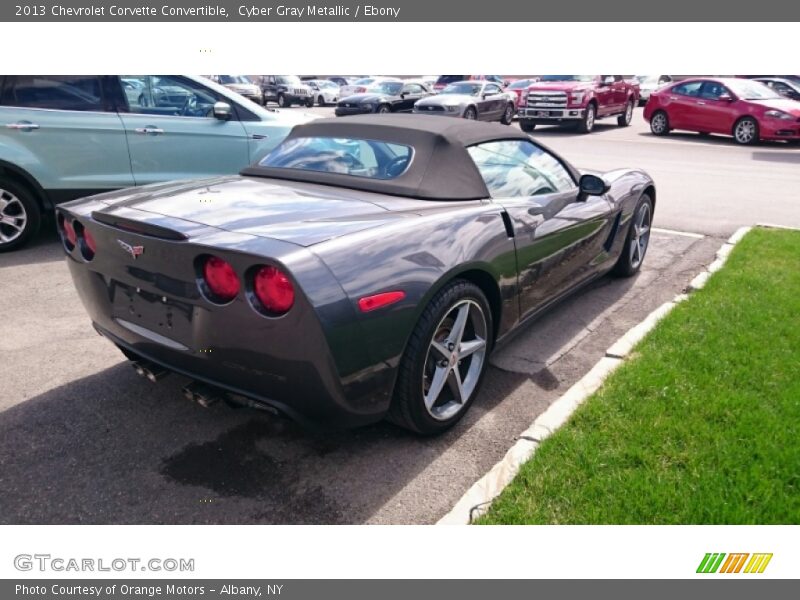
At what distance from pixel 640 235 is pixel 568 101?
543 inches

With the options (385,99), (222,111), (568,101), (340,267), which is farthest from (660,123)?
(340,267)

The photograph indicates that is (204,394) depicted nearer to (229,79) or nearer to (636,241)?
(636,241)

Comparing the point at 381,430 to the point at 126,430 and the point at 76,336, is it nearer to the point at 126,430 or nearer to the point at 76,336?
the point at 126,430

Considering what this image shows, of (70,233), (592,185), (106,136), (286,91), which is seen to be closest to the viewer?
(70,233)

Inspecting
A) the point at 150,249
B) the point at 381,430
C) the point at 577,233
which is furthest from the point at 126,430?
the point at 577,233

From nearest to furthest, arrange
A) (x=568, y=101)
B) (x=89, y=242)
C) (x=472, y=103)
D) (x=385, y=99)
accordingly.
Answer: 1. (x=89, y=242)
2. (x=568, y=101)
3. (x=472, y=103)
4. (x=385, y=99)

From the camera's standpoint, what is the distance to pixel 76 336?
4.12 meters

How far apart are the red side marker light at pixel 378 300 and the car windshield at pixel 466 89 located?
1847cm

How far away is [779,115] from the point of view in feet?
51.1

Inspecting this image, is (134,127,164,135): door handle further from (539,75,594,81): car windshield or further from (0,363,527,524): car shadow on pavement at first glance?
(539,75,594,81): car windshield

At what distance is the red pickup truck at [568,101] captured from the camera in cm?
1816

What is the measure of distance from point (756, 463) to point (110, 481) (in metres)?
2.75

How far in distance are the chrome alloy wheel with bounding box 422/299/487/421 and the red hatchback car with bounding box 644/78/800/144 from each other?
15.8 m

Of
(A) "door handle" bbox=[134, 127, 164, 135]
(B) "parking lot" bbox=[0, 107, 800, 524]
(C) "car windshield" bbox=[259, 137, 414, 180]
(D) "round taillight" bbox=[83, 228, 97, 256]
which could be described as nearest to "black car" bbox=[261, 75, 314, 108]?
(A) "door handle" bbox=[134, 127, 164, 135]
